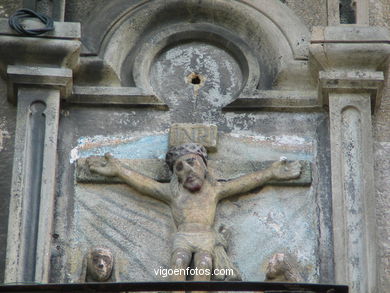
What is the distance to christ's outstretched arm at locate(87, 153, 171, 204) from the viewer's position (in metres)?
11.0

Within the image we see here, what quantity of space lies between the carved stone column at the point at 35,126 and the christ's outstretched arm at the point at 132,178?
1.03 ft

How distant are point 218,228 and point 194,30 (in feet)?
5.13

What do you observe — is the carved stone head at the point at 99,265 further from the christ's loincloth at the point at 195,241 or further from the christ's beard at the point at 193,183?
the christ's beard at the point at 193,183

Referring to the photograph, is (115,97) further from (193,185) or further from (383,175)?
(383,175)

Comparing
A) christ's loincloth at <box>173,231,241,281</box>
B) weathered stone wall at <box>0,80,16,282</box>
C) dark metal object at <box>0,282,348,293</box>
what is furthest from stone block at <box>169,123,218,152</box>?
dark metal object at <box>0,282,348,293</box>

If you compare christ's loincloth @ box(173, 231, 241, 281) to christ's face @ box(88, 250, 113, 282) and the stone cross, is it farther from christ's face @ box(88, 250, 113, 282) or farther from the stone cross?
christ's face @ box(88, 250, 113, 282)

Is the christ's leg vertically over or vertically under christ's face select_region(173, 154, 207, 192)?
under

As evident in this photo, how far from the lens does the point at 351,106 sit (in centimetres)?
1120

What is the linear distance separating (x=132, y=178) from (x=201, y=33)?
51.0 inches

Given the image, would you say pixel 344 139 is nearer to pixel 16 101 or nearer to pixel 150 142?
pixel 150 142

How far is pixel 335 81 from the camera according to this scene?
36.6ft

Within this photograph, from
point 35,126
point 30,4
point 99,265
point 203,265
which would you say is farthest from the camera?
point 30,4

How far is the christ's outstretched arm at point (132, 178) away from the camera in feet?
36.0

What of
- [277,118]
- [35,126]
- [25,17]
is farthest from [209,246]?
[25,17]
